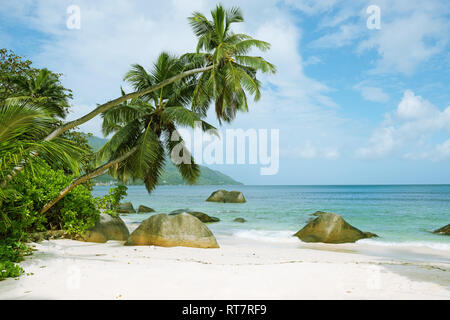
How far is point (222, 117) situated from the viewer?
45.0 ft

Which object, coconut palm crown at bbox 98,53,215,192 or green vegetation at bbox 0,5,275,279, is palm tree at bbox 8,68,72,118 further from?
coconut palm crown at bbox 98,53,215,192

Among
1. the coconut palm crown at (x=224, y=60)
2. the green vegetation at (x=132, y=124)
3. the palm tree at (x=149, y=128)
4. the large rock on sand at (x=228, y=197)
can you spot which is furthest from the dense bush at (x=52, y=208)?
the large rock on sand at (x=228, y=197)

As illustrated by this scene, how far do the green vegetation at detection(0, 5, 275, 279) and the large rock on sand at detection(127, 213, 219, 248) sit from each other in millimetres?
1585

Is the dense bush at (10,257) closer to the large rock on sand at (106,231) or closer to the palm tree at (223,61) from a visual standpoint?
the large rock on sand at (106,231)

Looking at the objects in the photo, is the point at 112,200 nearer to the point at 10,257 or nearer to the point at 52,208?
the point at 52,208

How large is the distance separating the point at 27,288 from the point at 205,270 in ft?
9.33

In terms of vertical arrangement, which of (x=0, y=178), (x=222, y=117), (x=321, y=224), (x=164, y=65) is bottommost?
(x=321, y=224)

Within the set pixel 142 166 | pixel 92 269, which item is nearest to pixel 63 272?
pixel 92 269

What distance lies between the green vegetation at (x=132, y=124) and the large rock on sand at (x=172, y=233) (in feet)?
5.20

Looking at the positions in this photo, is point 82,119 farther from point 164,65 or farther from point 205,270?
point 164,65

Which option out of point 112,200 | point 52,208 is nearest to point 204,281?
point 52,208

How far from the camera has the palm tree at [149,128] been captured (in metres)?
12.6

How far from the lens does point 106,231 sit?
1101 centimetres

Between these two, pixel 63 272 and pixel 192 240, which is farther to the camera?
pixel 192 240
